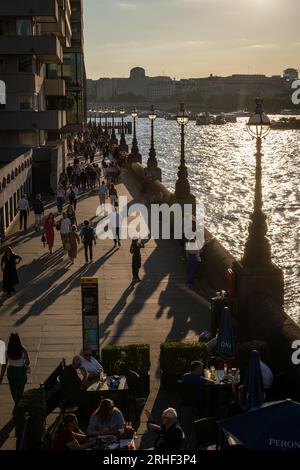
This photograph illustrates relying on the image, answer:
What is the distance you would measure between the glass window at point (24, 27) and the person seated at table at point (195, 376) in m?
40.6

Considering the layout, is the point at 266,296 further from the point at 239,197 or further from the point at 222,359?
the point at 239,197

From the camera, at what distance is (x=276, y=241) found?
4841 centimetres

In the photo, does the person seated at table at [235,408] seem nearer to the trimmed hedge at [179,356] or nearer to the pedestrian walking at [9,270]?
the trimmed hedge at [179,356]

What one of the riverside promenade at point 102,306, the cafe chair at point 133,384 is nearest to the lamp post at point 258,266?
the riverside promenade at point 102,306

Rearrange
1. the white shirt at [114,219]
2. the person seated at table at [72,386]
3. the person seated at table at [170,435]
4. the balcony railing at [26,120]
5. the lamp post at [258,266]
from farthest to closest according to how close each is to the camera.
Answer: the balcony railing at [26,120], the white shirt at [114,219], the lamp post at [258,266], the person seated at table at [72,386], the person seated at table at [170,435]

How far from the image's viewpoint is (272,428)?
9.30 m

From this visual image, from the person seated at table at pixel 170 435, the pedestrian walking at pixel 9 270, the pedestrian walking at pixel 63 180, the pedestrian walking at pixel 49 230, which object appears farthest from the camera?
the pedestrian walking at pixel 63 180

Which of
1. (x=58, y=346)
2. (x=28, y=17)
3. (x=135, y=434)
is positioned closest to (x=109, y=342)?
(x=58, y=346)

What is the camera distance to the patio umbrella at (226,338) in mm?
13805

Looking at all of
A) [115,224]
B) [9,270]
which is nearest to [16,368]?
[9,270]

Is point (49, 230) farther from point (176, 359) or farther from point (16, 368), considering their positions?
point (16, 368)

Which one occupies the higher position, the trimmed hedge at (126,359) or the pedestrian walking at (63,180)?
the trimmed hedge at (126,359)

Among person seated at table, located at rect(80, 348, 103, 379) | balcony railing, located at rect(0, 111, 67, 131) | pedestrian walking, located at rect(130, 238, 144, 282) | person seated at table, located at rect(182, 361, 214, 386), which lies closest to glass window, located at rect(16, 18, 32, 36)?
balcony railing, located at rect(0, 111, 67, 131)

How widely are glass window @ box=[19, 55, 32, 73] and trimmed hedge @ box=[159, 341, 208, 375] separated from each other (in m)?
39.0
